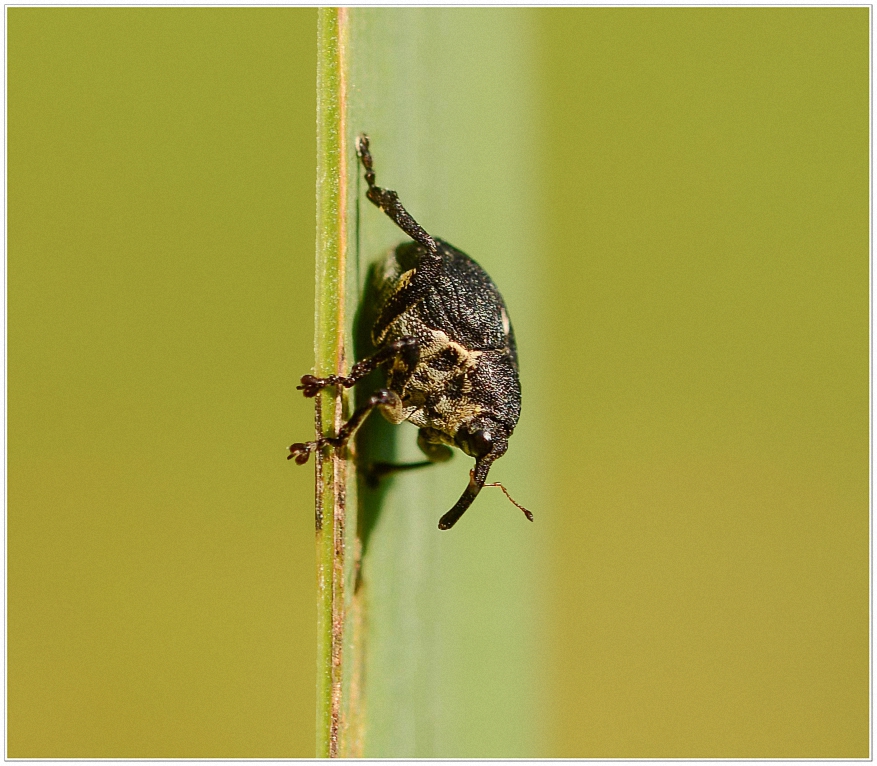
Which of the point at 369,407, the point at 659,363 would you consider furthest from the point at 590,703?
the point at 369,407

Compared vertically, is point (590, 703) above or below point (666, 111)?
below

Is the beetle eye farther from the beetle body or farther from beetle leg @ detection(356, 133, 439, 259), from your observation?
beetle leg @ detection(356, 133, 439, 259)

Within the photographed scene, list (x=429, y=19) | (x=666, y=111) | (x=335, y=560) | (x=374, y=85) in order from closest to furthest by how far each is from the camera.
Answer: (x=335, y=560) < (x=374, y=85) < (x=429, y=19) < (x=666, y=111)

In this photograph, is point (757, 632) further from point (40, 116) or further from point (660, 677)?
point (40, 116)

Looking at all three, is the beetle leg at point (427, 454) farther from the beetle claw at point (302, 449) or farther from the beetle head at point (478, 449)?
the beetle claw at point (302, 449)

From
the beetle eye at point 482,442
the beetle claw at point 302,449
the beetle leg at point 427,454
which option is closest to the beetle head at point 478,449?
the beetle eye at point 482,442

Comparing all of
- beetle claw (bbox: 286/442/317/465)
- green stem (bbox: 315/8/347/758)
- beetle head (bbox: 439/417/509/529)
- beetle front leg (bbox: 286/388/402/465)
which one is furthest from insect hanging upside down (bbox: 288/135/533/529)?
green stem (bbox: 315/8/347/758)

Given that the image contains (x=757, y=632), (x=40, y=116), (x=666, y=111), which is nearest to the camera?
(x=40, y=116)

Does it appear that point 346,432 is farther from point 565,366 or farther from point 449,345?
point 565,366

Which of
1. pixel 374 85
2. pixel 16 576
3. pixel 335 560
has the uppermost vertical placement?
pixel 374 85

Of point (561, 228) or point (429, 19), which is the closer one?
point (429, 19)
